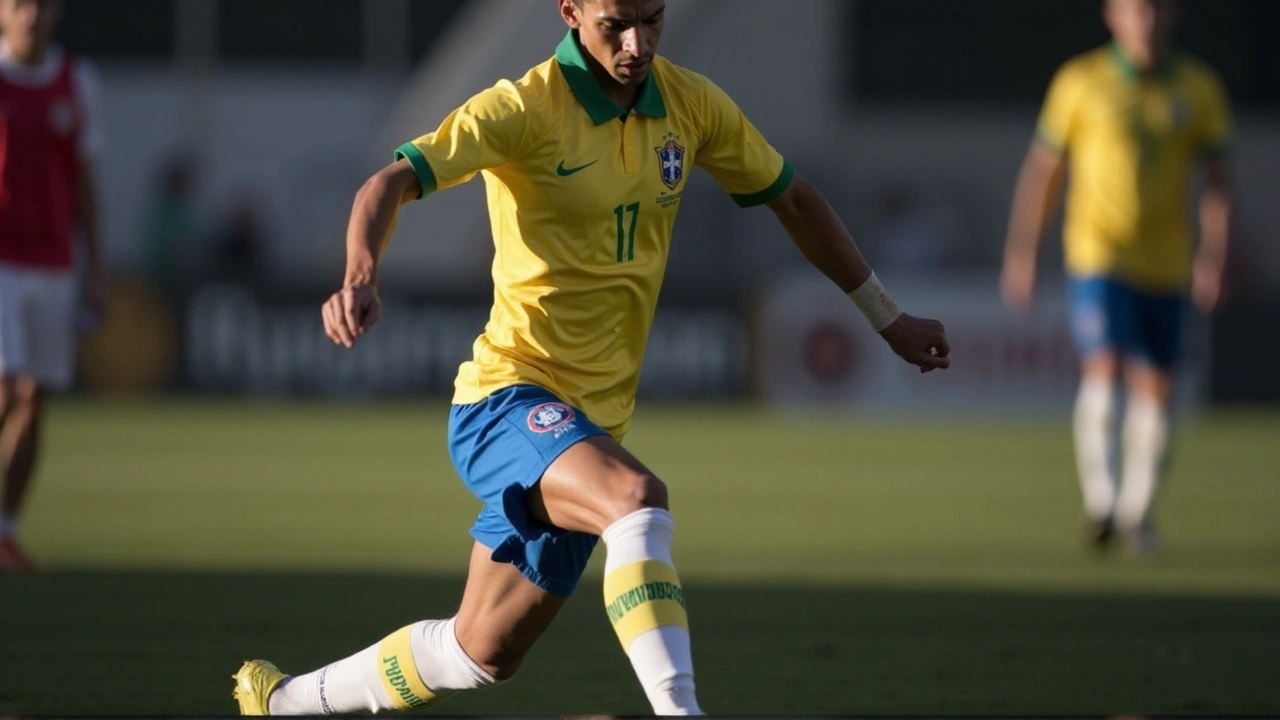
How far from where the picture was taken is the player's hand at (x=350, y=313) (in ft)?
13.7

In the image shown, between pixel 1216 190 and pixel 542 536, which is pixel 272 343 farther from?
pixel 542 536

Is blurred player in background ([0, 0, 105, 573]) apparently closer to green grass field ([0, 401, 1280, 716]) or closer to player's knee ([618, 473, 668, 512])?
green grass field ([0, 401, 1280, 716])

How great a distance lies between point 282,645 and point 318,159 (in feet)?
75.3

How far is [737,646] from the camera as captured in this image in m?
6.88

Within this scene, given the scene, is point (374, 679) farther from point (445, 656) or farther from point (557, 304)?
point (557, 304)

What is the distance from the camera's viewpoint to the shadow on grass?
19.0 feet

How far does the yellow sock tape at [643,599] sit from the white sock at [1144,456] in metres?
6.07

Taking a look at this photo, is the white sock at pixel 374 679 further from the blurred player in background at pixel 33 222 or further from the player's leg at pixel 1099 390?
the player's leg at pixel 1099 390

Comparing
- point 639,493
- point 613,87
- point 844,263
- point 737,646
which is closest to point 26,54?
point 737,646

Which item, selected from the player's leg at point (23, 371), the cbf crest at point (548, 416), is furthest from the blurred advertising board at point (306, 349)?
the cbf crest at point (548, 416)

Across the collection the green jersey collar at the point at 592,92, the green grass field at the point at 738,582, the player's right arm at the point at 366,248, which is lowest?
the green grass field at the point at 738,582

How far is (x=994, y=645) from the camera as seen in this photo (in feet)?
22.8

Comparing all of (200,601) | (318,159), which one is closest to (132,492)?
(200,601)

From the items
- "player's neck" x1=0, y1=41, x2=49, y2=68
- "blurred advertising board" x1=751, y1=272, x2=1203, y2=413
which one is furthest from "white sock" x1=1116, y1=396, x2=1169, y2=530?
"blurred advertising board" x1=751, y1=272, x2=1203, y2=413
